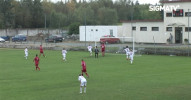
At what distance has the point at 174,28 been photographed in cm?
6200

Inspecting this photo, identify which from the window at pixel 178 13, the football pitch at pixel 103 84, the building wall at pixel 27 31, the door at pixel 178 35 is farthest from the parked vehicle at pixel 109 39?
the building wall at pixel 27 31

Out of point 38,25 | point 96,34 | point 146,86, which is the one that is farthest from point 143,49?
point 38,25

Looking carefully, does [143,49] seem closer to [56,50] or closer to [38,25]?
[56,50]

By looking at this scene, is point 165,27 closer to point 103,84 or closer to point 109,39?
point 109,39

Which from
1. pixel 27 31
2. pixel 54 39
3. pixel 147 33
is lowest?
pixel 54 39

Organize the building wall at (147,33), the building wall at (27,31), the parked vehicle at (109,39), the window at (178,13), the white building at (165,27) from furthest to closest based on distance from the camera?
1. the building wall at (27,31)
2. the parked vehicle at (109,39)
3. the building wall at (147,33)
4. the window at (178,13)
5. the white building at (165,27)

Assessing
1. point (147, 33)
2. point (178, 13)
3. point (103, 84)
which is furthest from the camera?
point (147, 33)

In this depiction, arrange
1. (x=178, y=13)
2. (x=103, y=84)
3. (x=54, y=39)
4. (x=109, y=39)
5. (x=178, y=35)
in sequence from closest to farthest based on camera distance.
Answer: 1. (x=103, y=84)
2. (x=178, y=13)
3. (x=178, y=35)
4. (x=109, y=39)
5. (x=54, y=39)

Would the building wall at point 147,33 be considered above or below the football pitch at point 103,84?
above

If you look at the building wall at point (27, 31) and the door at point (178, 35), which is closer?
the door at point (178, 35)

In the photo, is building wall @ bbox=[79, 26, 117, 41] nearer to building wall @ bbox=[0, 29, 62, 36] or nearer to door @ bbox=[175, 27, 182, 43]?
door @ bbox=[175, 27, 182, 43]

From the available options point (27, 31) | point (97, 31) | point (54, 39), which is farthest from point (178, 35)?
point (27, 31)

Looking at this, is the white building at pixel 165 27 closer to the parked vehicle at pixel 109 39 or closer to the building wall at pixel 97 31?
the parked vehicle at pixel 109 39

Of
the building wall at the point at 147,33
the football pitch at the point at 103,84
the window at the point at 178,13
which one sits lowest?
the football pitch at the point at 103,84
